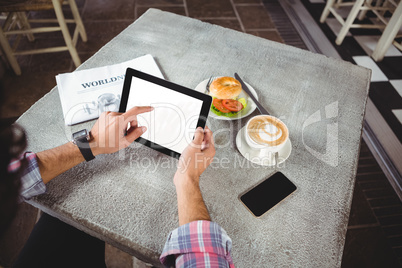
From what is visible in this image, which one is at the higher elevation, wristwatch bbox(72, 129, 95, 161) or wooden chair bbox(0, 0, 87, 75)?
wristwatch bbox(72, 129, 95, 161)

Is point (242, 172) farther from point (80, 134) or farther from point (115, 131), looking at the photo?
point (80, 134)

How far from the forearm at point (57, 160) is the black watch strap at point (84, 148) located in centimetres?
1

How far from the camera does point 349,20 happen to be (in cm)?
272

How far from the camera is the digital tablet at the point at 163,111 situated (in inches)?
34.3

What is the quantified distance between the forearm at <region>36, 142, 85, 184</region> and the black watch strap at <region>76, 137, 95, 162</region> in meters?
0.01

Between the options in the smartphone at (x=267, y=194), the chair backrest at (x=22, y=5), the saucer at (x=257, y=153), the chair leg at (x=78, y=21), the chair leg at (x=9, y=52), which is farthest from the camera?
the chair leg at (x=78, y=21)

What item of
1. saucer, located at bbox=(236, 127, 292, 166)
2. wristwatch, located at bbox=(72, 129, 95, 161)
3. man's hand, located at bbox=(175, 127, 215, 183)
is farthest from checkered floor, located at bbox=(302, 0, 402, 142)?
wristwatch, located at bbox=(72, 129, 95, 161)

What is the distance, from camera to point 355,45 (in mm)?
2930

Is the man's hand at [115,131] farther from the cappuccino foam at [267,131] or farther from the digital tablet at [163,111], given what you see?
the cappuccino foam at [267,131]

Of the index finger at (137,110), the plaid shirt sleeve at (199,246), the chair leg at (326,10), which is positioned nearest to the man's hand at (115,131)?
the index finger at (137,110)

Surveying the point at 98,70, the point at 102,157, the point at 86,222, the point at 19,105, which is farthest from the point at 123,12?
the point at 86,222

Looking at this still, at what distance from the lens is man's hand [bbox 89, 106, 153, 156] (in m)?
0.87

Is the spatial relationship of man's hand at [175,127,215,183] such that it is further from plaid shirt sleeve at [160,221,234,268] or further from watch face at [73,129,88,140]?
watch face at [73,129,88,140]

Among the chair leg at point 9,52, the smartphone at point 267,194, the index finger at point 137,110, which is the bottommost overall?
the chair leg at point 9,52
